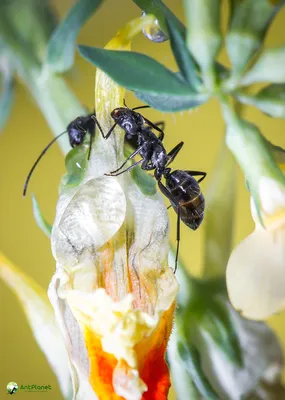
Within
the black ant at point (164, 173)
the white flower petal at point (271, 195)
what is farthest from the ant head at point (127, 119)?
the white flower petal at point (271, 195)

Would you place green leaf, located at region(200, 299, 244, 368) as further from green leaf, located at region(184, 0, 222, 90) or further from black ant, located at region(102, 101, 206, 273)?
green leaf, located at region(184, 0, 222, 90)

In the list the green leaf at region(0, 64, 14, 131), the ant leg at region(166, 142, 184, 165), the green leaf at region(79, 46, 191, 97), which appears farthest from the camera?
the green leaf at region(0, 64, 14, 131)

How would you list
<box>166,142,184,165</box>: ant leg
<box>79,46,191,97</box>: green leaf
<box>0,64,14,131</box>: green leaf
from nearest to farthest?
<box>79,46,191,97</box>: green leaf
<box>166,142,184,165</box>: ant leg
<box>0,64,14,131</box>: green leaf

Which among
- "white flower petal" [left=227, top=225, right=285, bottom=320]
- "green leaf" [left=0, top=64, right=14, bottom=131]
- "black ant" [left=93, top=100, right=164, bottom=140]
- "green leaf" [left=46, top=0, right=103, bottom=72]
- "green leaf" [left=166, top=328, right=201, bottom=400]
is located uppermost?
"green leaf" [left=0, top=64, right=14, bottom=131]

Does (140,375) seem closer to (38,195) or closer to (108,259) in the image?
(108,259)

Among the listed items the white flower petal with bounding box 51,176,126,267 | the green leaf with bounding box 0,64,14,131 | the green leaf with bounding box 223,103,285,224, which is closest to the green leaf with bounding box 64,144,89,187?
the white flower petal with bounding box 51,176,126,267

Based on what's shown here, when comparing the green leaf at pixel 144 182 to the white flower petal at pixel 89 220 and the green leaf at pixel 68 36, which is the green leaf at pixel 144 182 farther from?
the green leaf at pixel 68 36
